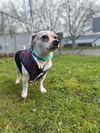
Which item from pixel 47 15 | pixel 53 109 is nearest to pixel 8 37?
pixel 53 109

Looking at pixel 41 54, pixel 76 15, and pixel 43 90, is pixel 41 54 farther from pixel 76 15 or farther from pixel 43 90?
pixel 76 15

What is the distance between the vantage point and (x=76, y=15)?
28.8m

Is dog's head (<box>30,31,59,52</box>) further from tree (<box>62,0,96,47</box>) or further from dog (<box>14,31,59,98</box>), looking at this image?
tree (<box>62,0,96,47</box>)

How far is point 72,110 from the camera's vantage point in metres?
2.62

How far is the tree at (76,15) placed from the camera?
27.4m

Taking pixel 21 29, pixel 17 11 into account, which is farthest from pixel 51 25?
pixel 21 29

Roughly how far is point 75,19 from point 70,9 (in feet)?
7.34

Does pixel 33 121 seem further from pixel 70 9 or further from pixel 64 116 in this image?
pixel 70 9

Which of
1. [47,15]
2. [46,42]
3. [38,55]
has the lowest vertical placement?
[38,55]

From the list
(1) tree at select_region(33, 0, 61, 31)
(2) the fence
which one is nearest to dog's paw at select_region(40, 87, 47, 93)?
(2) the fence

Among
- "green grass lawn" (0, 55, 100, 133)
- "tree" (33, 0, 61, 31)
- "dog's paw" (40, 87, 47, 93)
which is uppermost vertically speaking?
"tree" (33, 0, 61, 31)

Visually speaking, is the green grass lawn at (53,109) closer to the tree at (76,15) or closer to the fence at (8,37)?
the fence at (8,37)

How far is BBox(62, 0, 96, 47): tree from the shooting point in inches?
1080

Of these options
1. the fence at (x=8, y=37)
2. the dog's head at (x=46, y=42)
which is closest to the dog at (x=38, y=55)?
the dog's head at (x=46, y=42)
